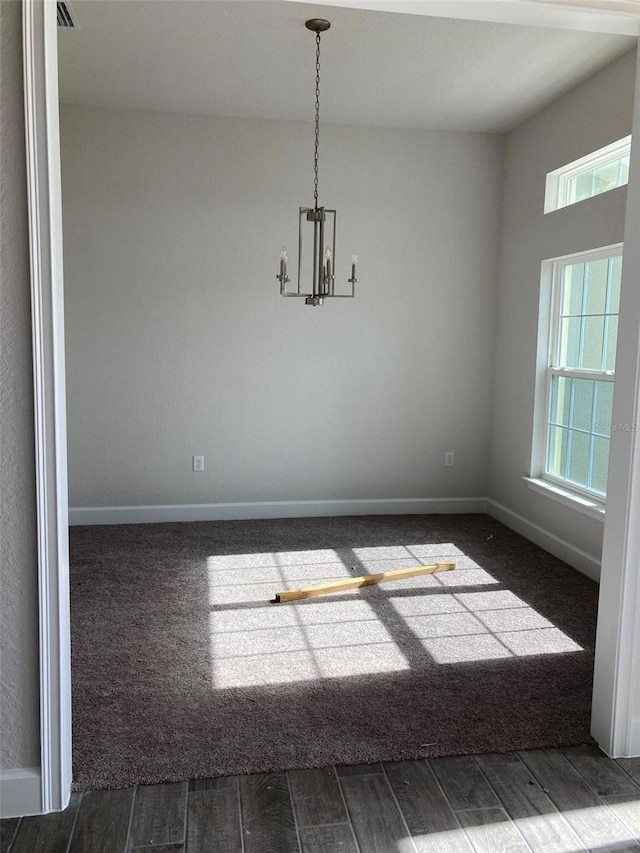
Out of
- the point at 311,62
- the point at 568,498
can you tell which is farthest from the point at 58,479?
the point at 568,498

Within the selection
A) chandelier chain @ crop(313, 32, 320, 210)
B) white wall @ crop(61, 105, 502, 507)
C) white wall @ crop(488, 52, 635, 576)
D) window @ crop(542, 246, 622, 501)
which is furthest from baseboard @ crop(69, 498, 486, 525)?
chandelier chain @ crop(313, 32, 320, 210)

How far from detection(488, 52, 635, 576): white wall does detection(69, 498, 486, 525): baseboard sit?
398 millimetres

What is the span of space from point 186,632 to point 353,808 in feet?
4.66

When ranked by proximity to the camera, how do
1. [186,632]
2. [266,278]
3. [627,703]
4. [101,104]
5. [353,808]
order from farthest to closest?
[266,278] → [101,104] → [186,632] → [627,703] → [353,808]

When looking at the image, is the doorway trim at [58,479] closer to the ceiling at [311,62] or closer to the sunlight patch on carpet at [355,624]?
the sunlight patch on carpet at [355,624]

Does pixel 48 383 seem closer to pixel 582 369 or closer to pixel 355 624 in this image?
pixel 355 624

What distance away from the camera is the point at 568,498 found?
4309mm

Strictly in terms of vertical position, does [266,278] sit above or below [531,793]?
above

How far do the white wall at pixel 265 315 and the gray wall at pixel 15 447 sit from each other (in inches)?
123

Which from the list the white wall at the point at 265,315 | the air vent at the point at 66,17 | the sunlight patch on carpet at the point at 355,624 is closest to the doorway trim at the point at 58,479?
the sunlight patch on carpet at the point at 355,624

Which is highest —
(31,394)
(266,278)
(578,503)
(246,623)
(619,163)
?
(619,163)

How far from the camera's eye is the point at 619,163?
156 inches

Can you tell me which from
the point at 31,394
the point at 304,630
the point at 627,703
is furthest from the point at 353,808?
the point at 31,394

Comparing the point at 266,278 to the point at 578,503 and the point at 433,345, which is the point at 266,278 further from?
the point at 578,503
